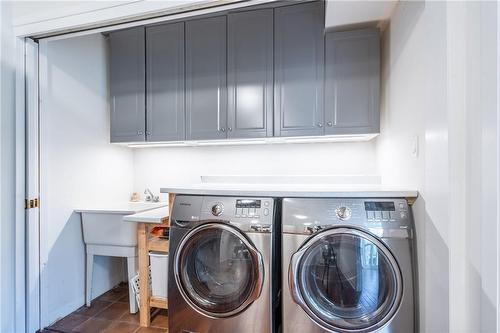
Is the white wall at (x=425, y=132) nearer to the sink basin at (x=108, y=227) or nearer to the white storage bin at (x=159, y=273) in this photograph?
the white storage bin at (x=159, y=273)

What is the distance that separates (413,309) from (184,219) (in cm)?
131

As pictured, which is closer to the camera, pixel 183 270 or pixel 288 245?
pixel 288 245

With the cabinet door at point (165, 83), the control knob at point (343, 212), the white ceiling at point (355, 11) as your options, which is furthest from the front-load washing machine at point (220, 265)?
the white ceiling at point (355, 11)

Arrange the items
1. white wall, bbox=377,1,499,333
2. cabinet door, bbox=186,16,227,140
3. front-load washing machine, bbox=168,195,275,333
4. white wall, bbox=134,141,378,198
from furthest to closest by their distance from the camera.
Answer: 1. white wall, bbox=134,141,378,198
2. cabinet door, bbox=186,16,227,140
3. front-load washing machine, bbox=168,195,275,333
4. white wall, bbox=377,1,499,333

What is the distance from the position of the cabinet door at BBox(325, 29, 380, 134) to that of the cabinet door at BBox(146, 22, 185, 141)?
1261mm

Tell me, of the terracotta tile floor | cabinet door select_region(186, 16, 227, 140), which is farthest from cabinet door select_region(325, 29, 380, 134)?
the terracotta tile floor

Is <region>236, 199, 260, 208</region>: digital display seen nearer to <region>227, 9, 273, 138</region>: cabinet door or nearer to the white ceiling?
<region>227, 9, 273, 138</region>: cabinet door

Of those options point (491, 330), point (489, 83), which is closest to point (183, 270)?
point (491, 330)

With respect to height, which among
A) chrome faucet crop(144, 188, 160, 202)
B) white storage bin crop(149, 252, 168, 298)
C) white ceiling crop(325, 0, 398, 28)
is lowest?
white storage bin crop(149, 252, 168, 298)

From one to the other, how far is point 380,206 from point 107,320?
7.12 ft

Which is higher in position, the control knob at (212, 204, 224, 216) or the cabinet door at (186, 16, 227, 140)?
the cabinet door at (186, 16, 227, 140)

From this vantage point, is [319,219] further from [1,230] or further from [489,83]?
[1,230]

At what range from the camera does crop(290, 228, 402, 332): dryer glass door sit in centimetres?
129

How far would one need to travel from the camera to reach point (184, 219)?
1.56 metres
